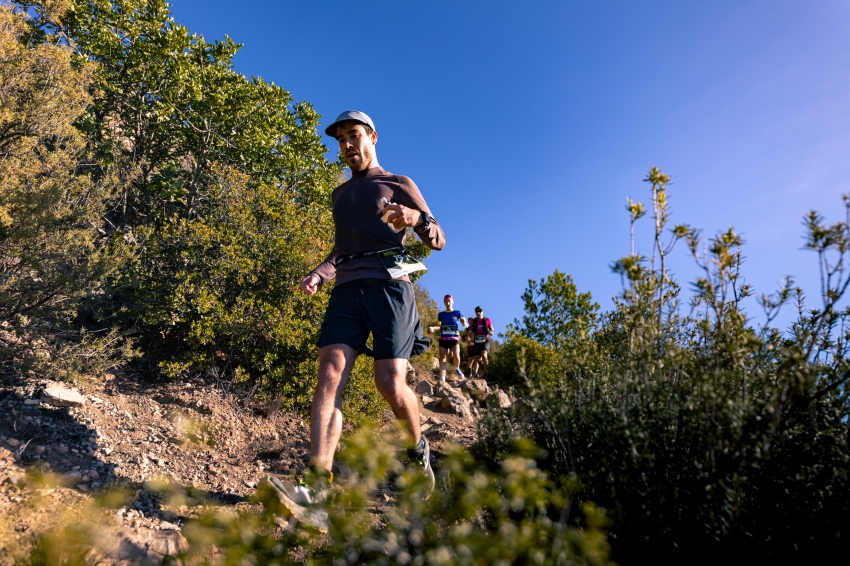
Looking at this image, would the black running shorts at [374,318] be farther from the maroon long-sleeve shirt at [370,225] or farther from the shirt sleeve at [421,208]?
the shirt sleeve at [421,208]

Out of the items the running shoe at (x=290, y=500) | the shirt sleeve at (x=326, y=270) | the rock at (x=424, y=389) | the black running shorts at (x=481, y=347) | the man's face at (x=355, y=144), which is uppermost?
the black running shorts at (x=481, y=347)

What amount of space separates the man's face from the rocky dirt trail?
1.66 metres

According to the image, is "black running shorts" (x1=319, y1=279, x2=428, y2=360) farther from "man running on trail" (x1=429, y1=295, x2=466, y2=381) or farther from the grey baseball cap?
"man running on trail" (x1=429, y1=295, x2=466, y2=381)

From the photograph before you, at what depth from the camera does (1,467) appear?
3111 mm

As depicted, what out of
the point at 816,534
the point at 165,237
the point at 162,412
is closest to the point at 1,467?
the point at 162,412

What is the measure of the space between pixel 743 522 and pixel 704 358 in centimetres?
66

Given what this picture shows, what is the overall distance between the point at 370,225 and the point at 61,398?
3258 mm

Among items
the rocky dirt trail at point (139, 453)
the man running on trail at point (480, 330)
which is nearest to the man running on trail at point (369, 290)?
the rocky dirt trail at point (139, 453)

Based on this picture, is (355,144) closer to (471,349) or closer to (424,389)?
(424,389)

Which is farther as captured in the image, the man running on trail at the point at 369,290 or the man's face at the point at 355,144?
the man's face at the point at 355,144

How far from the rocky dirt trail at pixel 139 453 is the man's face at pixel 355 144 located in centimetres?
166

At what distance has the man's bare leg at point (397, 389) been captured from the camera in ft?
8.99

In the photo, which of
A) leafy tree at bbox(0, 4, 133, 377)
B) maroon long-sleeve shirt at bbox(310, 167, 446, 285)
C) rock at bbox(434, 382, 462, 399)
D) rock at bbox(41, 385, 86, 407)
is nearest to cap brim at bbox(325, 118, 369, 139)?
maroon long-sleeve shirt at bbox(310, 167, 446, 285)

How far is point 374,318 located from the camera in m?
2.82
